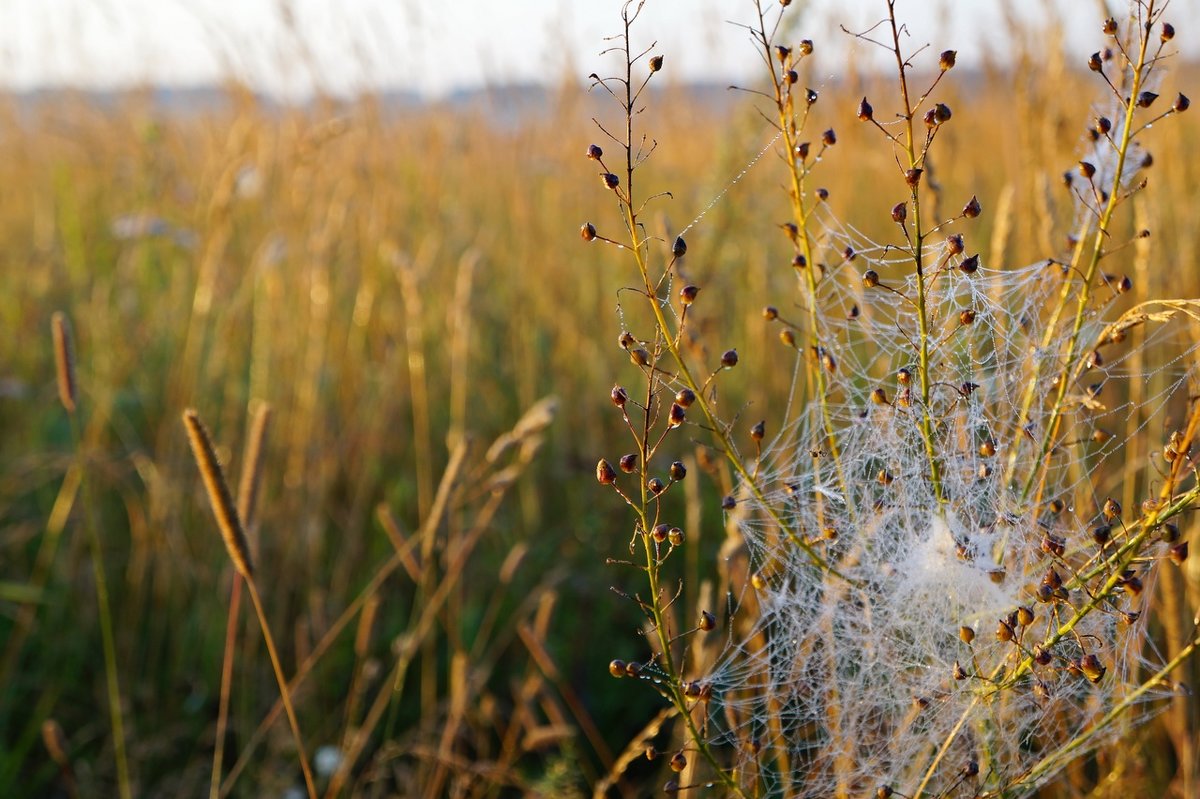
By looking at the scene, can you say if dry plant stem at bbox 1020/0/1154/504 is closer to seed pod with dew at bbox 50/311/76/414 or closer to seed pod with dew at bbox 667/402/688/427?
seed pod with dew at bbox 667/402/688/427

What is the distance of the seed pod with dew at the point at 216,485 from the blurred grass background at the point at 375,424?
1.06 feet

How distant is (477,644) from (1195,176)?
12.5 feet

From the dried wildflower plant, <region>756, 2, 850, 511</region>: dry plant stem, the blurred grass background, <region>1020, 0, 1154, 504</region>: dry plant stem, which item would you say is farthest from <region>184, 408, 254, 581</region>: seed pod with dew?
<region>1020, 0, 1154, 504</region>: dry plant stem

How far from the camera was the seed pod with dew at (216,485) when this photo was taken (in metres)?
1.08

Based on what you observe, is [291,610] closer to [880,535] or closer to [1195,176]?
[880,535]

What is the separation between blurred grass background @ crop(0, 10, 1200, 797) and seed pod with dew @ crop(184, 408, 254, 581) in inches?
12.7

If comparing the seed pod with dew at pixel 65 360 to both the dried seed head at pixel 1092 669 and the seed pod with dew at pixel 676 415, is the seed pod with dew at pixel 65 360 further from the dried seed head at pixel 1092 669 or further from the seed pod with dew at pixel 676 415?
the dried seed head at pixel 1092 669

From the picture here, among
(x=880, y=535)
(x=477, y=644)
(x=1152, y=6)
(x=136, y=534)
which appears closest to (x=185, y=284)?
(x=136, y=534)

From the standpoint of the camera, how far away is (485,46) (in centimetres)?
388

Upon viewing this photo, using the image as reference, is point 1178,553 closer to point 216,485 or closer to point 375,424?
point 216,485

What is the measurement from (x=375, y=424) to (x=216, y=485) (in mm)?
1623

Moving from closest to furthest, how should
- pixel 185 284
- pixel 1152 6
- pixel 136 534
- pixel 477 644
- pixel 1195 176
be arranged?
pixel 1152 6
pixel 477 644
pixel 136 534
pixel 185 284
pixel 1195 176

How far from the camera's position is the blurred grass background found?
6.36 feet

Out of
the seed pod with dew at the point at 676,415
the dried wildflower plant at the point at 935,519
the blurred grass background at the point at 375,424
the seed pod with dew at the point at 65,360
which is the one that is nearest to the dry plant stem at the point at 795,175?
the dried wildflower plant at the point at 935,519
